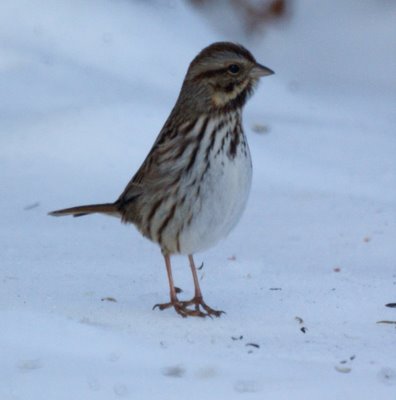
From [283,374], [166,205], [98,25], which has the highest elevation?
[98,25]

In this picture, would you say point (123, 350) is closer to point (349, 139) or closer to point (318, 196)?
point (318, 196)

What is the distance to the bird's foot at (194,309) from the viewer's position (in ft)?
18.7

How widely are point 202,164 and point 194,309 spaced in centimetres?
74

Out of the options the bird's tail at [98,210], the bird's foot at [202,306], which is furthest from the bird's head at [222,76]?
the bird's foot at [202,306]

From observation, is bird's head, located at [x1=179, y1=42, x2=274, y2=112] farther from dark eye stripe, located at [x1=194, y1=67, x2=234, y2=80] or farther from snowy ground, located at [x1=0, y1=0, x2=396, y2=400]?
snowy ground, located at [x1=0, y1=0, x2=396, y2=400]

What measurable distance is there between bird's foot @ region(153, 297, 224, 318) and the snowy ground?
0.04 meters

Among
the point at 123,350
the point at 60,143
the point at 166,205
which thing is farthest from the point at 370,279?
the point at 60,143

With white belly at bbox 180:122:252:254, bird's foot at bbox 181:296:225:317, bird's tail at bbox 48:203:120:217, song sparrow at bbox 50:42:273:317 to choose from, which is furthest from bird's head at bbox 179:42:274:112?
bird's foot at bbox 181:296:225:317

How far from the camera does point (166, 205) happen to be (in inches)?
220

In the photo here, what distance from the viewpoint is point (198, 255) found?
6.85m

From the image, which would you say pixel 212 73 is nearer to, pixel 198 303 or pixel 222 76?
pixel 222 76

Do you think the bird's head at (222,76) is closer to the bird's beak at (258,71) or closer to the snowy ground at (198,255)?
the bird's beak at (258,71)

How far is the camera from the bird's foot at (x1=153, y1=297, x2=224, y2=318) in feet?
18.7

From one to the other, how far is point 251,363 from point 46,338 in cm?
75
